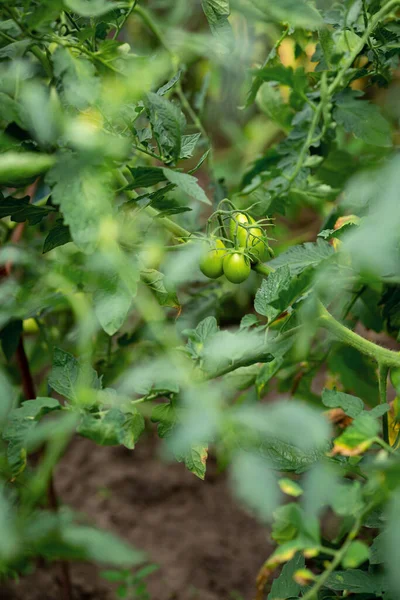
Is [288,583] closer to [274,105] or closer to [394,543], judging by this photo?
[394,543]

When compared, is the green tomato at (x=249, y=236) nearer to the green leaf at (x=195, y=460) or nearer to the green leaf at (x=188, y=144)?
the green leaf at (x=188, y=144)

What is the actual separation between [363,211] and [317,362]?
312mm

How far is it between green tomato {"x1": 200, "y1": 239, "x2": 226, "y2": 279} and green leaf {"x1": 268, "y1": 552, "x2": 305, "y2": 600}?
0.38m

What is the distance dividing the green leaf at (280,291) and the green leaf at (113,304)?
Result: 161mm

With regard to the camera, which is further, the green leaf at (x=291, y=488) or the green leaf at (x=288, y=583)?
the green leaf at (x=288, y=583)

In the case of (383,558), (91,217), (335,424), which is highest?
(91,217)

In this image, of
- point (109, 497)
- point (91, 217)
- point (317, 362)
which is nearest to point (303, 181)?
point (317, 362)

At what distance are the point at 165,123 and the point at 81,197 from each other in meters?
0.15

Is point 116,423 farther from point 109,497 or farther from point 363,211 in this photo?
point 109,497

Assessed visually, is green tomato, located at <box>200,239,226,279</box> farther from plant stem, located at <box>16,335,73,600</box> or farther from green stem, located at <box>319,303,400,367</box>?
plant stem, located at <box>16,335,73,600</box>

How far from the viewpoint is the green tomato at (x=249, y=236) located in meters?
0.86

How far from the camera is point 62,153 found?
24.7 inches

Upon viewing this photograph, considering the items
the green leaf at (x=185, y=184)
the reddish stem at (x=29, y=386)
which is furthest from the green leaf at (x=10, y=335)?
the green leaf at (x=185, y=184)

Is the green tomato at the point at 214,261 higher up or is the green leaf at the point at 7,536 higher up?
the green leaf at the point at 7,536
